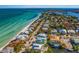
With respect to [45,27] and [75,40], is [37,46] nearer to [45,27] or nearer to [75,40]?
[45,27]

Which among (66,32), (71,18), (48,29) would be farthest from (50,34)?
(71,18)

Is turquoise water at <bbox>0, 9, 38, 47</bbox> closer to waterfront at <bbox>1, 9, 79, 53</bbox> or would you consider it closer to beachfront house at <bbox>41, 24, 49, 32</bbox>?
waterfront at <bbox>1, 9, 79, 53</bbox>

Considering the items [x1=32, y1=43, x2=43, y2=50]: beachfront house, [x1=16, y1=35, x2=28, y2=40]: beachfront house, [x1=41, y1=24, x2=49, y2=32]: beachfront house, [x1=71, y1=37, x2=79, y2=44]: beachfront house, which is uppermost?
[x1=41, y1=24, x2=49, y2=32]: beachfront house

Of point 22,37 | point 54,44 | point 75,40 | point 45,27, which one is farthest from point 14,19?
point 75,40

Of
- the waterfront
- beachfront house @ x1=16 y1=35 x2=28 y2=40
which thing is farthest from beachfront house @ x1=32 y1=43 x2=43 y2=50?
beachfront house @ x1=16 y1=35 x2=28 y2=40

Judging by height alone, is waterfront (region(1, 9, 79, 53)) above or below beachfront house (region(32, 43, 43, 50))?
above
